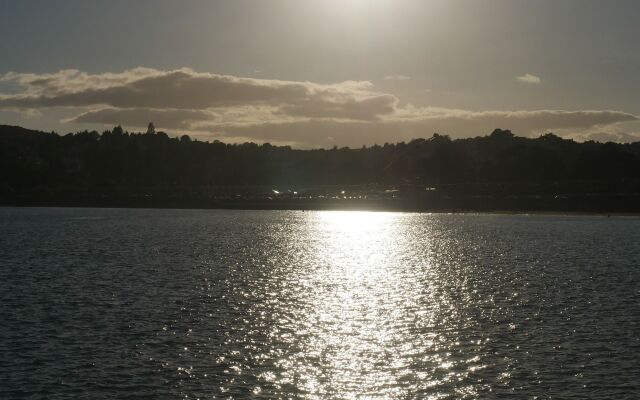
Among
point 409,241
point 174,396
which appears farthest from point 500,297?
point 409,241

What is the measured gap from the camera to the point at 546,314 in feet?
173

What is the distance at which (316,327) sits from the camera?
4834 centimetres

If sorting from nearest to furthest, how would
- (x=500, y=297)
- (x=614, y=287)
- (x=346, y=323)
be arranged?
(x=346, y=323)
(x=500, y=297)
(x=614, y=287)

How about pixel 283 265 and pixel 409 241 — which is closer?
pixel 283 265

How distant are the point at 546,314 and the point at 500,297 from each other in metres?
9.70

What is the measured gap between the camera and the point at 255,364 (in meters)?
37.2

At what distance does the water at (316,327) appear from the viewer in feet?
110

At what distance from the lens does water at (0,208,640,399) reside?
1324 inches

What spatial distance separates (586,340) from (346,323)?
52.0 feet

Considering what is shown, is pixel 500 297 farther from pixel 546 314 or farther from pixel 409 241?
pixel 409 241

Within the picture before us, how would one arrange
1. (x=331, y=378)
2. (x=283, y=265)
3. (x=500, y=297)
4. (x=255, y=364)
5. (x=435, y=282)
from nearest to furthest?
(x=331, y=378) → (x=255, y=364) → (x=500, y=297) → (x=435, y=282) → (x=283, y=265)

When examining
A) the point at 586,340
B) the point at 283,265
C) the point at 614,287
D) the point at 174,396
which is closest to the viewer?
the point at 174,396

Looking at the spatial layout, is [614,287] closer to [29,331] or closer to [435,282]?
[435,282]

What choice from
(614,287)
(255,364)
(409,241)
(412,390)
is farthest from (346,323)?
(409,241)
